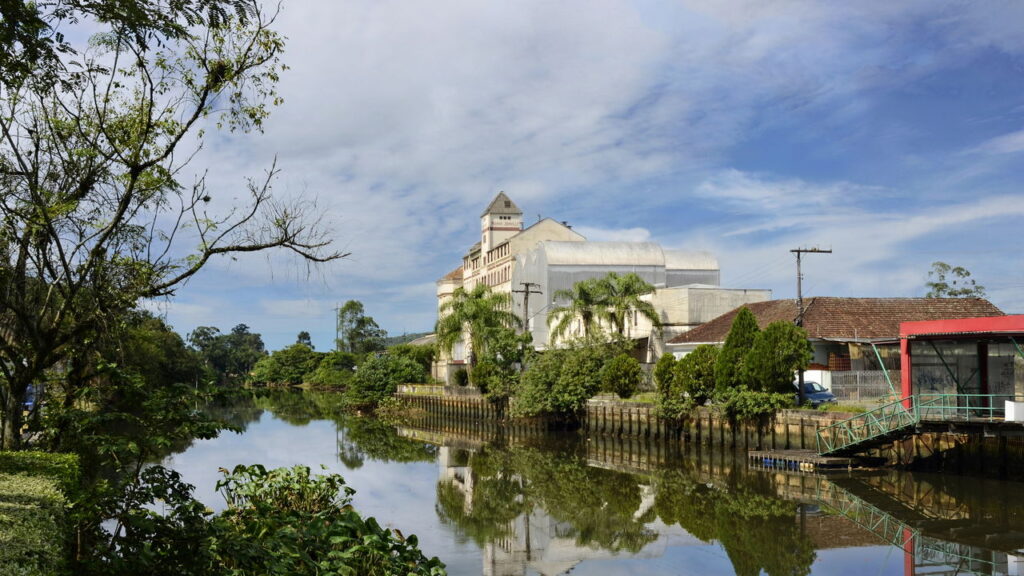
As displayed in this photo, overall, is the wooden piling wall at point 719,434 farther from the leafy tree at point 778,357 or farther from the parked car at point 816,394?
the parked car at point 816,394

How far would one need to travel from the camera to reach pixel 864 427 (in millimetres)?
26422

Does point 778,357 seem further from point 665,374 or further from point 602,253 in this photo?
point 602,253

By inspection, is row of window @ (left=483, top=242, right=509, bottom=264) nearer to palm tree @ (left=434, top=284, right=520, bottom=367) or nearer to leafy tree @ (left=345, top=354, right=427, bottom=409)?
leafy tree @ (left=345, top=354, right=427, bottom=409)

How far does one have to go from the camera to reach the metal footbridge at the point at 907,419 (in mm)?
23344

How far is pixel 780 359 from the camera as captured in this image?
3228 cm

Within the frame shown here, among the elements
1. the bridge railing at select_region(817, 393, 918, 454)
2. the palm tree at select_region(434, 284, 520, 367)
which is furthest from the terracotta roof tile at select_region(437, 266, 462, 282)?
the bridge railing at select_region(817, 393, 918, 454)

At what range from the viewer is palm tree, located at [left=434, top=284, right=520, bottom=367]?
54.9 meters

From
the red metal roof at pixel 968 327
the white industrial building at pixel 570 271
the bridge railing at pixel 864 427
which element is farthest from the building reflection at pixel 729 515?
the white industrial building at pixel 570 271

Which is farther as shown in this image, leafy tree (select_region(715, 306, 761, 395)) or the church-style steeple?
the church-style steeple

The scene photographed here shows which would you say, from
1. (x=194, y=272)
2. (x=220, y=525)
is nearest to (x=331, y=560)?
(x=220, y=525)

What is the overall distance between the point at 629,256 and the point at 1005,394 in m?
49.6

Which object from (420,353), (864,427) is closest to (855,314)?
(864,427)

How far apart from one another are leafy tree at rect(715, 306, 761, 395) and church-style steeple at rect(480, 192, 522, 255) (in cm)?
5344

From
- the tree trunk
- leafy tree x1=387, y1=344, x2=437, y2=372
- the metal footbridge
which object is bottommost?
the metal footbridge
